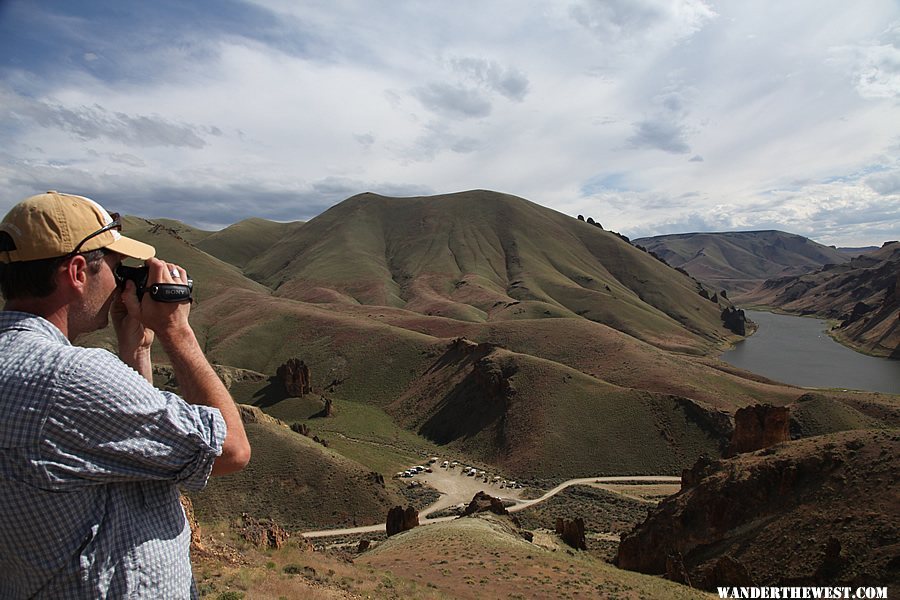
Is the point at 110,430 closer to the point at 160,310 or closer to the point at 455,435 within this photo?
the point at 160,310

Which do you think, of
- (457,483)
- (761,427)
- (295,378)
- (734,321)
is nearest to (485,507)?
(457,483)

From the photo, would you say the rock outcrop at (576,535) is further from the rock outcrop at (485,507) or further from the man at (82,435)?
the man at (82,435)

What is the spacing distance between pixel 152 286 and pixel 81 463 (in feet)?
3.63

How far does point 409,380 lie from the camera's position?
8294 cm

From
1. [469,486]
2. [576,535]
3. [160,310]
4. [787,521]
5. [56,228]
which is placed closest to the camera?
[56,228]

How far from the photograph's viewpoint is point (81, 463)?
238 centimetres

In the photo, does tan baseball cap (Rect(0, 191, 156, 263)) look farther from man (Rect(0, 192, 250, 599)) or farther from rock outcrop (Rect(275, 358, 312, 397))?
rock outcrop (Rect(275, 358, 312, 397))

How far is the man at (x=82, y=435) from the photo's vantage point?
234 cm

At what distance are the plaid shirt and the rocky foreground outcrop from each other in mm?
28815

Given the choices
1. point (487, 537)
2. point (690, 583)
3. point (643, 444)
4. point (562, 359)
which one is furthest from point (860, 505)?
point (562, 359)

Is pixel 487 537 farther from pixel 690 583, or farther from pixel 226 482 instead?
pixel 226 482

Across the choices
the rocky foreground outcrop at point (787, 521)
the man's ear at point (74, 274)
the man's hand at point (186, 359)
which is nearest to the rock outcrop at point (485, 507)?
the rocky foreground outcrop at point (787, 521)

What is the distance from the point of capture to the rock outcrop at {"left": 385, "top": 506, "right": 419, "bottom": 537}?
117 ft

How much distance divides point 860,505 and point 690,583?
30.0 feet
